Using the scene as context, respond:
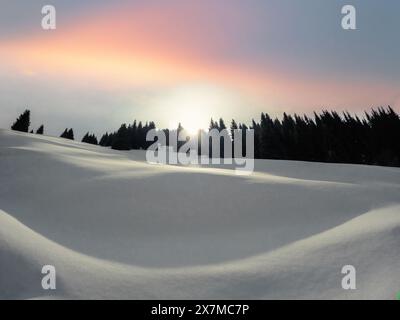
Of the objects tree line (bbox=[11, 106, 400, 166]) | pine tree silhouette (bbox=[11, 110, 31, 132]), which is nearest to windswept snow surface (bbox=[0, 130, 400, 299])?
tree line (bbox=[11, 106, 400, 166])

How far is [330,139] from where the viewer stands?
138 feet

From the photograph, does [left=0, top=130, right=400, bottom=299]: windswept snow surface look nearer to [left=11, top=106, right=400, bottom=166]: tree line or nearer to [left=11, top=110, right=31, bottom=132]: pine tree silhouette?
[left=11, top=106, right=400, bottom=166]: tree line

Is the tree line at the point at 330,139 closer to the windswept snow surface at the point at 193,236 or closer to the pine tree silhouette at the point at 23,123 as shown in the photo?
the pine tree silhouette at the point at 23,123

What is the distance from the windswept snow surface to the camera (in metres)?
5.64

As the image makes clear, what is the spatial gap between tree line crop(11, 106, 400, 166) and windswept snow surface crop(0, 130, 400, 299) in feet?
94.3

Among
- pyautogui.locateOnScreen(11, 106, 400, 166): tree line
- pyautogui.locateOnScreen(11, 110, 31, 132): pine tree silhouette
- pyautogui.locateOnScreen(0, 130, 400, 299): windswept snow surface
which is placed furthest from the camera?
pyautogui.locateOnScreen(11, 110, 31, 132): pine tree silhouette

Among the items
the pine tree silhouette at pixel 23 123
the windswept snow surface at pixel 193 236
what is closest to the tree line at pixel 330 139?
the pine tree silhouette at pixel 23 123

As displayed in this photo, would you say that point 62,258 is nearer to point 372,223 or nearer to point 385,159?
point 372,223

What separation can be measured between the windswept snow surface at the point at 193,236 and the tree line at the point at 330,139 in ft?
94.3

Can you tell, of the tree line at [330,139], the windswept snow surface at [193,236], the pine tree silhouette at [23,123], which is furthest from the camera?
the pine tree silhouette at [23,123]

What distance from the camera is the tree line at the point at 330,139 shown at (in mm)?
37875

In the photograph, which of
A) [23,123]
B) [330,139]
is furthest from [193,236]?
[23,123]

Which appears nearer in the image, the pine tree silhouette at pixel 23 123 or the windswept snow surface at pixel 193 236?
the windswept snow surface at pixel 193 236

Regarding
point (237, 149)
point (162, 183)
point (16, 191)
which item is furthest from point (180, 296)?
point (237, 149)
